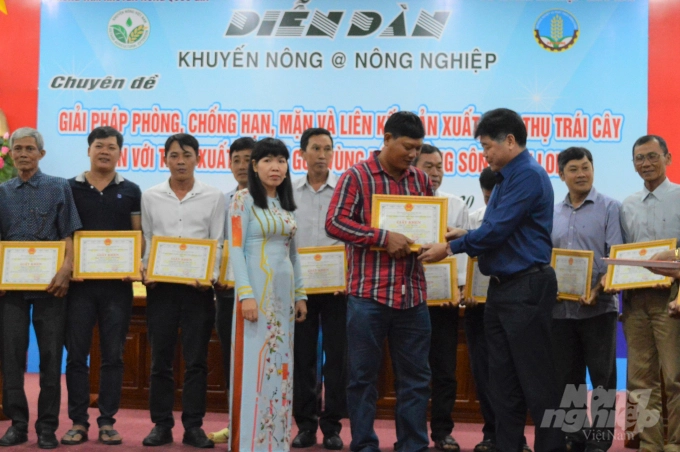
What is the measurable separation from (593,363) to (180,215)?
2.36 m

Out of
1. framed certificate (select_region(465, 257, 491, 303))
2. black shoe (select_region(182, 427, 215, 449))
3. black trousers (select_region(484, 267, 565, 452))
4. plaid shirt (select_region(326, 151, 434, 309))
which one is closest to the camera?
black trousers (select_region(484, 267, 565, 452))

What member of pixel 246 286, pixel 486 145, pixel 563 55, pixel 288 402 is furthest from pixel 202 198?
pixel 563 55

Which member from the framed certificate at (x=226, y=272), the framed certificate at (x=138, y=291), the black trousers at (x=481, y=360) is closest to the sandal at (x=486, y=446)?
the black trousers at (x=481, y=360)

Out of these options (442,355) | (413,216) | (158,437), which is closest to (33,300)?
(158,437)

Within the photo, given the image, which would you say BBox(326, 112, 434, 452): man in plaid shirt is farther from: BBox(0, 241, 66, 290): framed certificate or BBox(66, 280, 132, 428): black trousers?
A: BBox(0, 241, 66, 290): framed certificate

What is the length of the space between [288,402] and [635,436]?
201cm

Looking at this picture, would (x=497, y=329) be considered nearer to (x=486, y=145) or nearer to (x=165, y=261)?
(x=486, y=145)

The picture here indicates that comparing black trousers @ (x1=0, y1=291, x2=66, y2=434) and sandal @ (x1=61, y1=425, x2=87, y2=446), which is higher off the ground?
black trousers @ (x1=0, y1=291, x2=66, y2=434)

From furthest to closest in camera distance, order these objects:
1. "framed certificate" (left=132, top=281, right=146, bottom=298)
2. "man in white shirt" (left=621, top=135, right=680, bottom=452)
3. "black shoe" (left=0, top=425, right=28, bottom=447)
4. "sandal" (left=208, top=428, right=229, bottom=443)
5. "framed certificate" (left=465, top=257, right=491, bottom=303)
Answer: "framed certificate" (left=132, top=281, right=146, bottom=298)
"sandal" (left=208, top=428, right=229, bottom=443)
"framed certificate" (left=465, top=257, right=491, bottom=303)
"black shoe" (left=0, top=425, right=28, bottom=447)
"man in white shirt" (left=621, top=135, right=680, bottom=452)

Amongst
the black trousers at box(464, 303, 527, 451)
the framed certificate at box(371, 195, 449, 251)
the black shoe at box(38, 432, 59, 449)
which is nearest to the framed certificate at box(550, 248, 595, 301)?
the black trousers at box(464, 303, 527, 451)

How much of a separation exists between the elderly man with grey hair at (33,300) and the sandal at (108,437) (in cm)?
23

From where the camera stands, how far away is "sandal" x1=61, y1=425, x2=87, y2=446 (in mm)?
3996

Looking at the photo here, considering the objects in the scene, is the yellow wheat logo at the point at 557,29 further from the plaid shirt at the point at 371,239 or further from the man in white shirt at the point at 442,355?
the plaid shirt at the point at 371,239

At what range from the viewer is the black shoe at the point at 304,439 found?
411 centimetres
